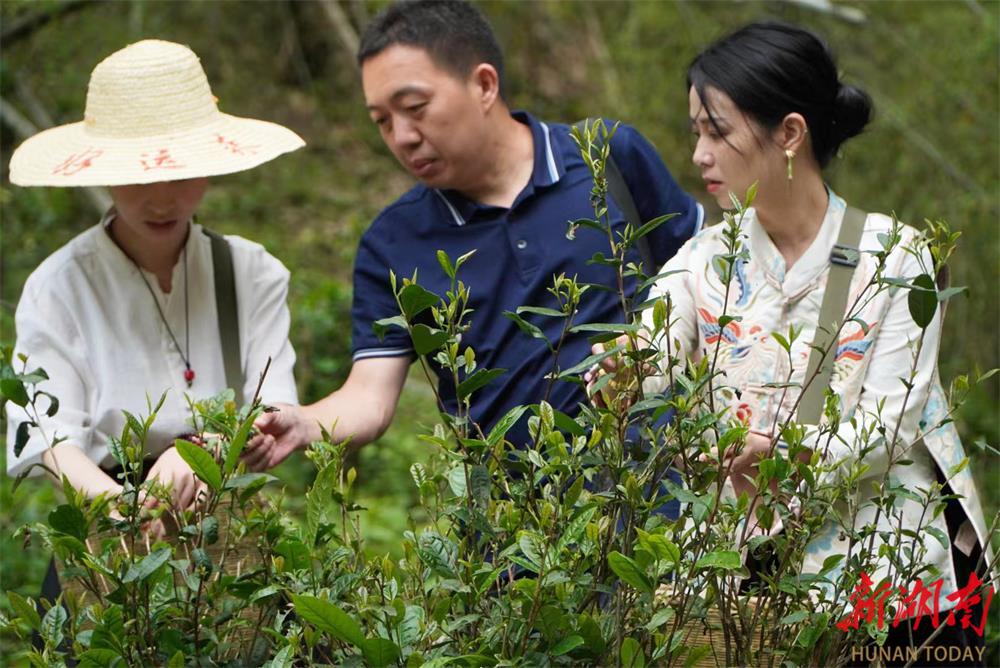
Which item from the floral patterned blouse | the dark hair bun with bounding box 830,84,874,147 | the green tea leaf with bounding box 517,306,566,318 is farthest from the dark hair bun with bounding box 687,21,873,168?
the green tea leaf with bounding box 517,306,566,318

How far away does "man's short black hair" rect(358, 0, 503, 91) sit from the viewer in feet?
9.65

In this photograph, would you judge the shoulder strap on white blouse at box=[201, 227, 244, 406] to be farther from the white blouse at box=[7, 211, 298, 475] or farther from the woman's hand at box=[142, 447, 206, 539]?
the woman's hand at box=[142, 447, 206, 539]

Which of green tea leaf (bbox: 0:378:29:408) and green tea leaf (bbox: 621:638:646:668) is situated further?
green tea leaf (bbox: 0:378:29:408)

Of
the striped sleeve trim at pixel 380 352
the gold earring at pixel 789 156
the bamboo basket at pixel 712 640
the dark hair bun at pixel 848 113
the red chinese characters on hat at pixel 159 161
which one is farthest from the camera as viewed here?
the striped sleeve trim at pixel 380 352

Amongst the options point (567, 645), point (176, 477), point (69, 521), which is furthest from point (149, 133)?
point (567, 645)

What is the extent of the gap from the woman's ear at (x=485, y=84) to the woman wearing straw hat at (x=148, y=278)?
1.48ft

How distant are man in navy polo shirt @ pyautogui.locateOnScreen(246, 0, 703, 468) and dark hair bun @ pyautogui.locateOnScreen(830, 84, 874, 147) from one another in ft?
1.88

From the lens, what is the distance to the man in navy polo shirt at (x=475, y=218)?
2.82 meters

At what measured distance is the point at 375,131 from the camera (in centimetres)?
887

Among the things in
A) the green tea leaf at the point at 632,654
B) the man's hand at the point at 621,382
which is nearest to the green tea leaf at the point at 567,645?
the green tea leaf at the point at 632,654

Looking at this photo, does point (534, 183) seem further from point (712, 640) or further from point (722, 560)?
point (722, 560)

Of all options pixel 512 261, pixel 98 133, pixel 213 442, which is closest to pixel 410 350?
pixel 512 261

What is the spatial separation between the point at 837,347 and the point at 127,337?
1521 millimetres

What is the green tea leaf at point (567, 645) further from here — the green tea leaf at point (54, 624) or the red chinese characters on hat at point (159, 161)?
the red chinese characters on hat at point (159, 161)
